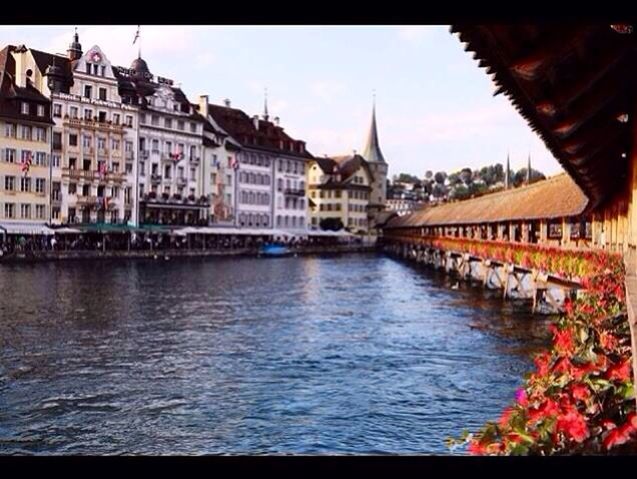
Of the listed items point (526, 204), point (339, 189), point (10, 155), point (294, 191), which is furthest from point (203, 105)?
point (10, 155)

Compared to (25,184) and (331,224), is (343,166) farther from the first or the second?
(25,184)

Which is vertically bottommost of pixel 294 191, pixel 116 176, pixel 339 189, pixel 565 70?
pixel 565 70

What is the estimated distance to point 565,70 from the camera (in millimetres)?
5379

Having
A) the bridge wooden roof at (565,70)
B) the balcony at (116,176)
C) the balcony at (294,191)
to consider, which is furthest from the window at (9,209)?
the balcony at (294,191)

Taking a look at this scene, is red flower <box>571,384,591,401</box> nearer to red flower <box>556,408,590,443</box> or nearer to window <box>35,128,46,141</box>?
red flower <box>556,408,590,443</box>

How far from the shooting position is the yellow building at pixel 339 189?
286 ft

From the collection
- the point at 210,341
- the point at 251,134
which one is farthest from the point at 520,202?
the point at 251,134

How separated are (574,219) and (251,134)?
4971cm

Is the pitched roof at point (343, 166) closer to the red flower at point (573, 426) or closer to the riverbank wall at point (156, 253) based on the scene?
the riverbank wall at point (156, 253)

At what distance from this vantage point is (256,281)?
3400 centimetres

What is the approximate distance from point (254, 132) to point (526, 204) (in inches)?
1817

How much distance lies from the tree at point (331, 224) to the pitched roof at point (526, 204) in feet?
120

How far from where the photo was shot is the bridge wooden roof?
→ 443 cm
